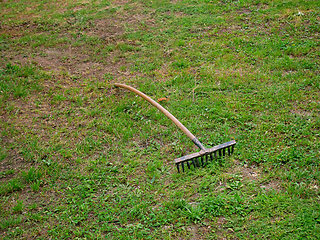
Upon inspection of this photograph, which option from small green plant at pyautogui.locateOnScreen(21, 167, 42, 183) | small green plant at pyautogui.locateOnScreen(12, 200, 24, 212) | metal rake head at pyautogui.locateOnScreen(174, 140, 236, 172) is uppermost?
metal rake head at pyautogui.locateOnScreen(174, 140, 236, 172)

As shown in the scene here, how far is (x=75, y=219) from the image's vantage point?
3166mm

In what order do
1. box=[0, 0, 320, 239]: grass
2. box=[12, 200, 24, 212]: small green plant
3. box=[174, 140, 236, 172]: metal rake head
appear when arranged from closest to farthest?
box=[0, 0, 320, 239]: grass < box=[12, 200, 24, 212]: small green plant < box=[174, 140, 236, 172]: metal rake head

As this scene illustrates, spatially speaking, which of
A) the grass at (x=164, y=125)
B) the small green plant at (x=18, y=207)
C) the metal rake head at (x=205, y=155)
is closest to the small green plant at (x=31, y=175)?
the grass at (x=164, y=125)

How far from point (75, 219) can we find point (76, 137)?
4.91 feet

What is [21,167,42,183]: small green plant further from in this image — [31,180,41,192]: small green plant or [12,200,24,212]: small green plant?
[12,200,24,212]: small green plant

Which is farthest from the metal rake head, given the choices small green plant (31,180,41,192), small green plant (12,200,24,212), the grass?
small green plant (12,200,24,212)

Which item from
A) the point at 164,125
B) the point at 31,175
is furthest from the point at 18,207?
the point at 164,125

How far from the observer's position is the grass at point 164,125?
307cm

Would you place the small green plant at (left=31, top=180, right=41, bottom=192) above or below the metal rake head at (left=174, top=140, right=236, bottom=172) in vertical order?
below

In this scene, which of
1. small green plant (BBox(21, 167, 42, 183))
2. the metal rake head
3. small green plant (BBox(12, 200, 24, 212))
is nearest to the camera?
small green plant (BBox(12, 200, 24, 212))

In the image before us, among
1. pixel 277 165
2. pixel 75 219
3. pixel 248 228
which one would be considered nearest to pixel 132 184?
pixel 75 219

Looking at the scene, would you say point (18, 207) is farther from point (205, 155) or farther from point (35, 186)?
point (205, 155)

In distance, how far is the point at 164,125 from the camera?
4391 millimetres

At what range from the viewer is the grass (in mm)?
3072
